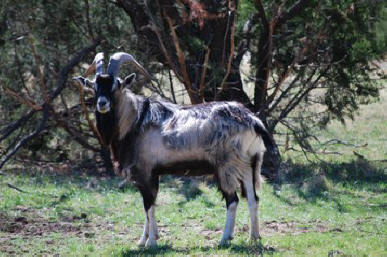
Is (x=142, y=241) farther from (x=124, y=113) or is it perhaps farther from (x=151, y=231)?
(x=124, y=113)

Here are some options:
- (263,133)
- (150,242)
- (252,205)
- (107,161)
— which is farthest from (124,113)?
(107,161)

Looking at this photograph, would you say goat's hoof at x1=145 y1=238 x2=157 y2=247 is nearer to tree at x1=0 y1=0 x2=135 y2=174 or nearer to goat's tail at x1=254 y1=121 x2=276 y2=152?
goat's tail at x1=254 y1=121 x2=276 y2=152

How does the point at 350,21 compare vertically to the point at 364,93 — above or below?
above

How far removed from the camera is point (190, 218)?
36.1ft

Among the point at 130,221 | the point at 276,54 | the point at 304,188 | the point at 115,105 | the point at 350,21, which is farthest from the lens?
the point at 276,54

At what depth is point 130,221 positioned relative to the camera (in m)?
10.9

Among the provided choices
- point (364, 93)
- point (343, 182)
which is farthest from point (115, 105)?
point (364, 93)

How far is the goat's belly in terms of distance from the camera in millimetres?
9408

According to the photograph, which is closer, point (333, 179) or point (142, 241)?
point (142, 241)

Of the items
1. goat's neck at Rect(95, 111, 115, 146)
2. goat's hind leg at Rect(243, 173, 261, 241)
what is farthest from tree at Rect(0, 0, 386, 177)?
goat's hind leg at Rect(243, 173, 261, 241)

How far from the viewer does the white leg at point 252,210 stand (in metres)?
9.12

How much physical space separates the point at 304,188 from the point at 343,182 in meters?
1.19

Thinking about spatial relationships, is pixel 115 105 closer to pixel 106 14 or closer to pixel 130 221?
pixel 130 221

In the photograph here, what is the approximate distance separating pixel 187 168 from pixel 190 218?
176 centimetres
